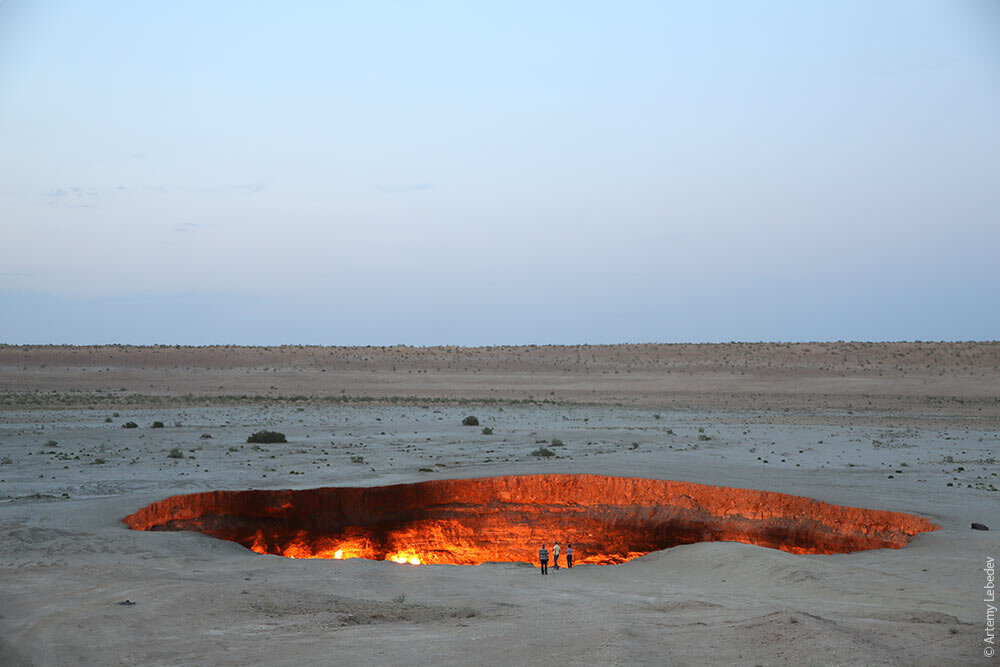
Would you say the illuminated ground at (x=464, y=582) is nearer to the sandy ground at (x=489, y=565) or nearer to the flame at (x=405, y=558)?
the sandy ground at (x=489, y=565)

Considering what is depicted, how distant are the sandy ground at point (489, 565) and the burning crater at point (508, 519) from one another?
70cm

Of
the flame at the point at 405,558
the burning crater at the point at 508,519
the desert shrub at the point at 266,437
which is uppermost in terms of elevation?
the desert shrub at the point at 266,437

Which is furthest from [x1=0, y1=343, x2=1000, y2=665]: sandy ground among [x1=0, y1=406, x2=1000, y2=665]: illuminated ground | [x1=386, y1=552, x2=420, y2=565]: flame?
A: [x1=386, y1=552, x2=420, y2=565]: flame

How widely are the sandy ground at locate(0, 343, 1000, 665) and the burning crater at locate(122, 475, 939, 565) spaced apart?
703mm

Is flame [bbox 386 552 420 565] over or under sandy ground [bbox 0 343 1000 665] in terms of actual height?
under

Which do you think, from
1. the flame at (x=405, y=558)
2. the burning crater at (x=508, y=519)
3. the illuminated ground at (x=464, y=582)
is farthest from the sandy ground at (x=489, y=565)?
the flame at (x=405, y=558)

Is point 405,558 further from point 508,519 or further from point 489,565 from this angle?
point 489,565

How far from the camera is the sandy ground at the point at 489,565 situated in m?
7.96

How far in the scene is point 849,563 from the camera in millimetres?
12719

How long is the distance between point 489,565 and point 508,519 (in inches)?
155

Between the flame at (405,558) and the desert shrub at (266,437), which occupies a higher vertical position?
the desert shrub at (266,437)

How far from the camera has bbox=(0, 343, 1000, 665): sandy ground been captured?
796cm

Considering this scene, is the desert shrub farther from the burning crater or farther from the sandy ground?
the burning crater

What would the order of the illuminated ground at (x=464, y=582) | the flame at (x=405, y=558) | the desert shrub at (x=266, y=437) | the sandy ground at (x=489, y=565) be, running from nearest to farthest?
the illuminated ground at (x=464, y=582) < the sandy ground at (x=489, y=565) < the flame at (x=405, y=558) < the desert shrub at (x=266, y=437)
